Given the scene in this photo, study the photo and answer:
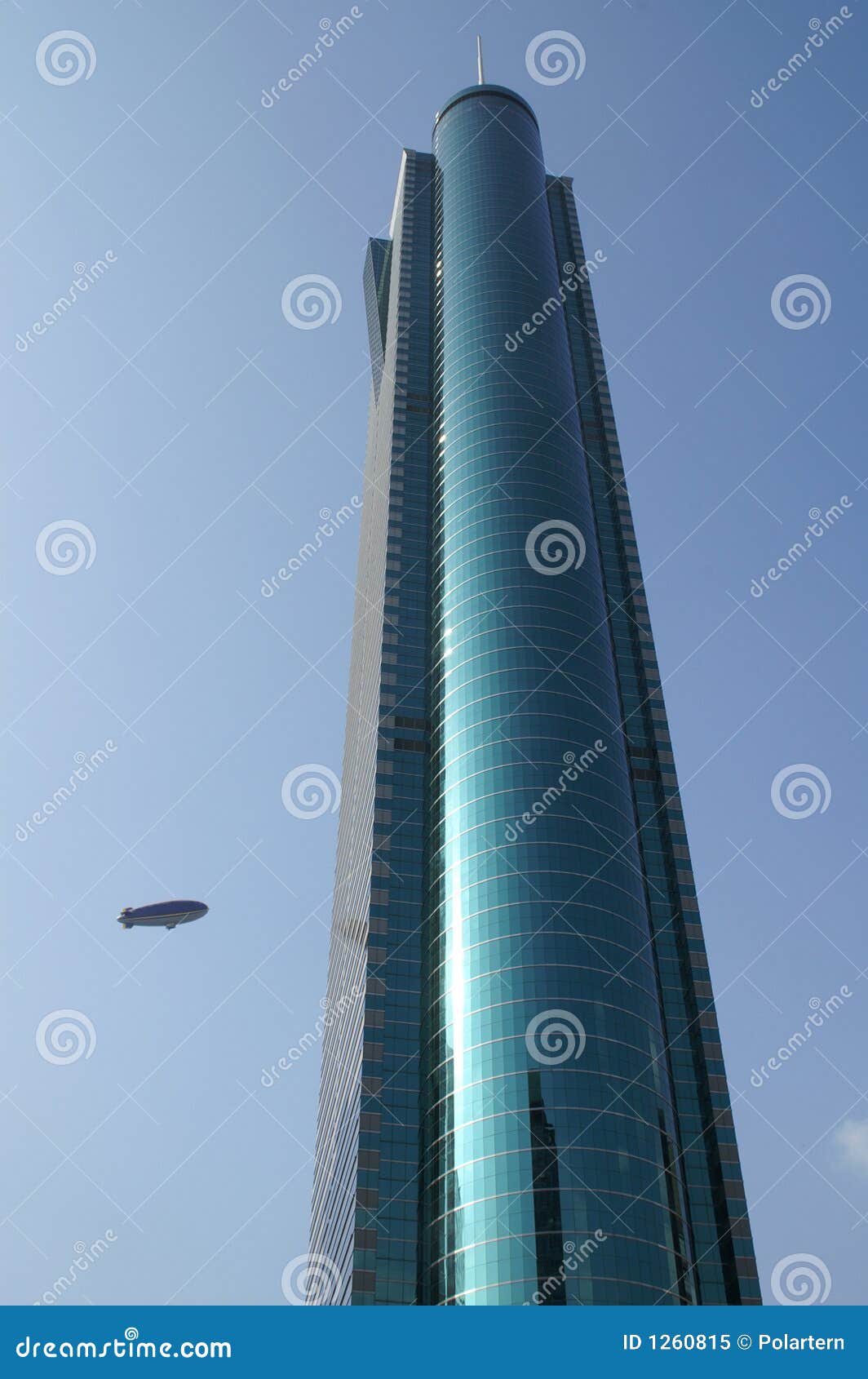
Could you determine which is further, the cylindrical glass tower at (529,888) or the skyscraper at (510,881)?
the skyscraper at (510,881)

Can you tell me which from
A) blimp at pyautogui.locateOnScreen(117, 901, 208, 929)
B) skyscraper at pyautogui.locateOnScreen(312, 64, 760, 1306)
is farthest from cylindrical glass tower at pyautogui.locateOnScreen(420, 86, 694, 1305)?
blimp at pyautogui.locateOnScreen(117, 901, 208, 929)

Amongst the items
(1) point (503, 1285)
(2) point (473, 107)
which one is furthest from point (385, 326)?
(1) point (503, 1285)

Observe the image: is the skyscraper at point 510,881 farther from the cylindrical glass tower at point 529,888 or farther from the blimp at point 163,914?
the blimp at point 163,914

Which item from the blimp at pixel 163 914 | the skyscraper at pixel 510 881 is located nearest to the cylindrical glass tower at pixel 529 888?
the skyscraper at pixel 510 881

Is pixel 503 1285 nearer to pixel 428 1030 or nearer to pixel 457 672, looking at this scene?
pixel 428 1030

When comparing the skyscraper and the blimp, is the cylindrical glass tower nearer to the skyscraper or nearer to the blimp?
the skyscraper

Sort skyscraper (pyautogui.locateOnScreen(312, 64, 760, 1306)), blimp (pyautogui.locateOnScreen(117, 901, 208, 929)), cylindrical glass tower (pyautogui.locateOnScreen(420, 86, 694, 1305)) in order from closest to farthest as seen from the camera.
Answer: cylindrical glass tower (pyautogui.locateOnScreen(420, 86, 694, 1305))
skyscraper (pyautogui.locateOnScreen(312, 64, 760, 1306))
blimp (pyautogui.locateOnScreen(117, 901, 208, 929))
